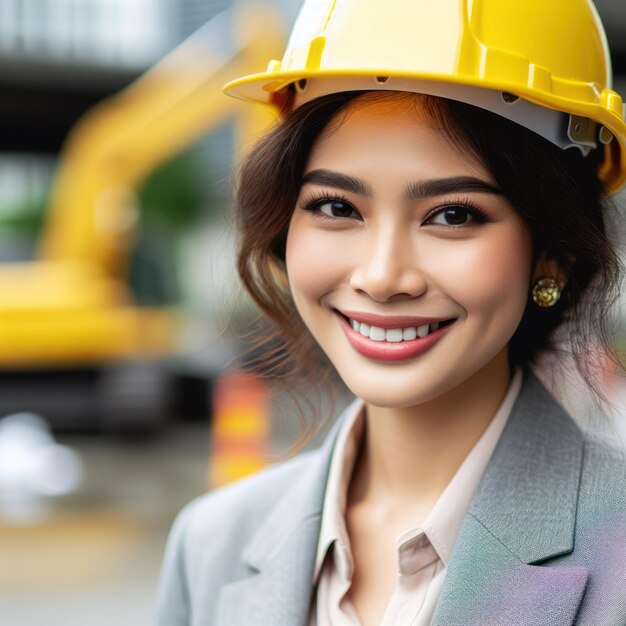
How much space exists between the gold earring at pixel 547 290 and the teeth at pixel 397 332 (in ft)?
0.64

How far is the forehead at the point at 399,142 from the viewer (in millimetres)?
1413

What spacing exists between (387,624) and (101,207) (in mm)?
8403

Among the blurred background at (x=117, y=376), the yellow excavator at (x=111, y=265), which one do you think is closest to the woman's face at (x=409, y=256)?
the blurred background at (x=117, y=376)

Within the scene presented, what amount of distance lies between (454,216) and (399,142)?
0.41ft

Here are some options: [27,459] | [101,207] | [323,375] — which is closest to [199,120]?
[101,207]

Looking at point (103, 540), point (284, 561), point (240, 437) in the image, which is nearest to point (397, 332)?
point (284, 561)

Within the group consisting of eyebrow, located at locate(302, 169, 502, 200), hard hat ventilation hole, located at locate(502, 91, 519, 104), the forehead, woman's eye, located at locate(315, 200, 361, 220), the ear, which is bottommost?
the ear

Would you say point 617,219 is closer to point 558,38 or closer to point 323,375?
point 558,38

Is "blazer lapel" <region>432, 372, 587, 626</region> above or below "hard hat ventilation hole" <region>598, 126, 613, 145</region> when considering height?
below

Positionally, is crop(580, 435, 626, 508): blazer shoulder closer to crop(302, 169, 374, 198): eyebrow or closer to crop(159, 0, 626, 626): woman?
crop(159, 0, 626, 626): woman

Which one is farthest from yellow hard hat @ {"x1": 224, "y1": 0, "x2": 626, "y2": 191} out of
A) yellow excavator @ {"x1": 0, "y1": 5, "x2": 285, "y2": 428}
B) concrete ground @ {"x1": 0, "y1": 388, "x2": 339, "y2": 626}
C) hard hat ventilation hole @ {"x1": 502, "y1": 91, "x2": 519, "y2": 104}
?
yellow excavator @ {"x1": 0, "y1": 5, "x2": 285, "y2": 428}

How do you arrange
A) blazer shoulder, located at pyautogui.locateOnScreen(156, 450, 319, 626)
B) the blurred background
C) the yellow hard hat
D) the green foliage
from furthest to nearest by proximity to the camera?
the green foliage < the blurred background < blazer shoulder, located at pyautogui.locateOnScreen(156, 450, 319, 626) < the yellow hard hat

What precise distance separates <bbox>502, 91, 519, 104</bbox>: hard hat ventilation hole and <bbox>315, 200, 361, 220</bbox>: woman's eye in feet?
0.85

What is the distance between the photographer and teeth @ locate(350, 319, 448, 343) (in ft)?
4.78
